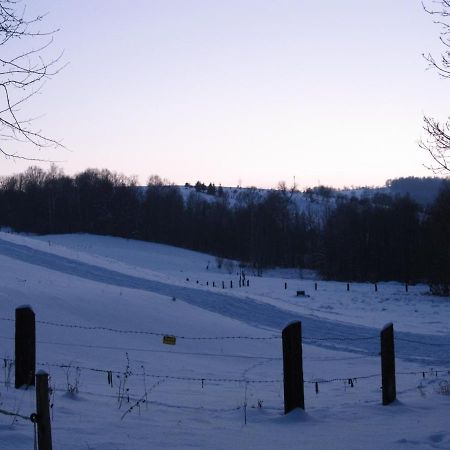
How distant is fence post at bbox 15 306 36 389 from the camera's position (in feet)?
25.4

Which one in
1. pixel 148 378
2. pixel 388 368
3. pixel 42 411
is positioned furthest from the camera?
pixel 148 378

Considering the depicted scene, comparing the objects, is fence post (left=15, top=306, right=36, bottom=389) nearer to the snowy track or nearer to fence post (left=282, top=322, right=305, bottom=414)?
fence post (left=282, top=322, right=305, bottom=414)

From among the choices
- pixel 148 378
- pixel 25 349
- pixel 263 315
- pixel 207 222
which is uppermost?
pixel 207 222

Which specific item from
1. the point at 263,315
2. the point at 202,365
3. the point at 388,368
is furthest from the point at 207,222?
the point at 388,368

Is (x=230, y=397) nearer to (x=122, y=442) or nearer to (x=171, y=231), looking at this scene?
(x=122, y=442)

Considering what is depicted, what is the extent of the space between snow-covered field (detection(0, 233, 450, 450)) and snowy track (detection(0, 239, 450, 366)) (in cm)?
8

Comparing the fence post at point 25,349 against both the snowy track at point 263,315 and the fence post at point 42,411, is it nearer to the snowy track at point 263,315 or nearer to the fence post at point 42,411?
the fence post at point 42,411

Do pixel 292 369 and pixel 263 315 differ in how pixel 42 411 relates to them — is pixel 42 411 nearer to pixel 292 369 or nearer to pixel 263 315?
pixel 292 369

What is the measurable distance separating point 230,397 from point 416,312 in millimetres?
23131

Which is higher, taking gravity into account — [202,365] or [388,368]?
[388,368]

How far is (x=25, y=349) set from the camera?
781cm

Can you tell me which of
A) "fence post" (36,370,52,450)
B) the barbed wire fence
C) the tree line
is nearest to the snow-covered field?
the barbed wire fence

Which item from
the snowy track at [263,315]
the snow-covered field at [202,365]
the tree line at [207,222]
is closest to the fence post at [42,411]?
the snow-covered field at [202,365]

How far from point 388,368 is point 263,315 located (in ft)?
54.1
